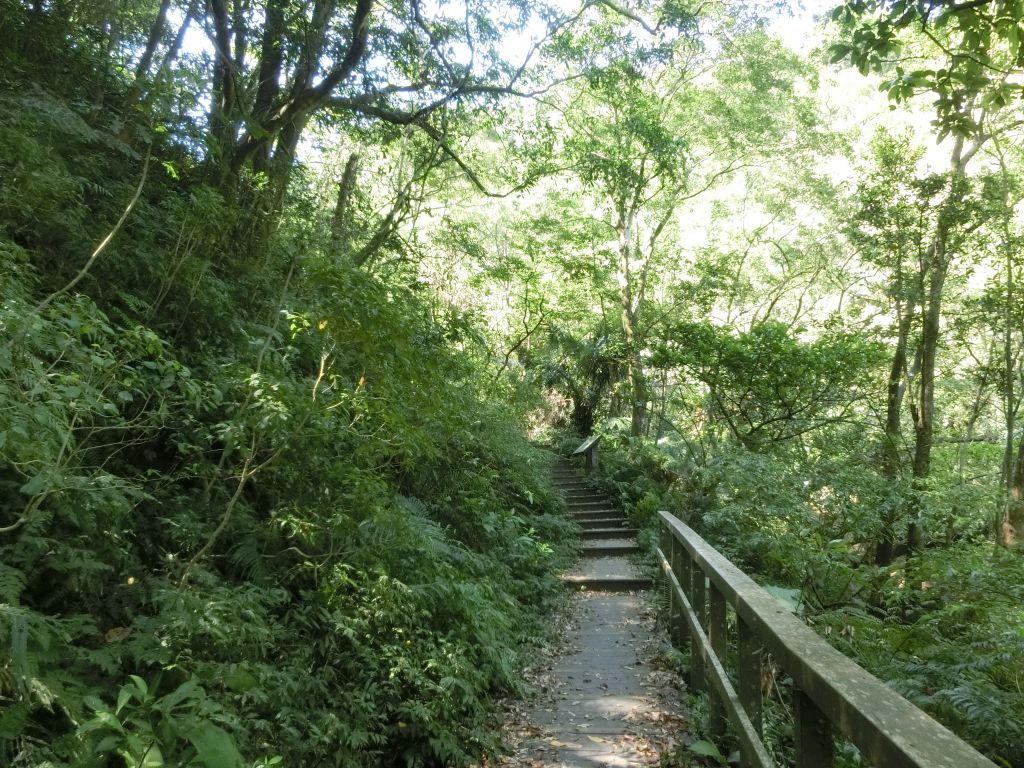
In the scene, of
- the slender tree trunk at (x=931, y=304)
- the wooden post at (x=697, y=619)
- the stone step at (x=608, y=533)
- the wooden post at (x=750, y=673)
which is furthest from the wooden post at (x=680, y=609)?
the slender tree trunk at (x=931, y=304)

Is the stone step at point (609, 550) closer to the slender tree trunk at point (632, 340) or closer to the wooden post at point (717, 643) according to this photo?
the slender tree trunk at point (632, 340)

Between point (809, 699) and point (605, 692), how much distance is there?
11.4 feet

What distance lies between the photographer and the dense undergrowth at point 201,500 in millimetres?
2809

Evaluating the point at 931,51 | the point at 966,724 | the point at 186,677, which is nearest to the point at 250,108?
the point at 186,677

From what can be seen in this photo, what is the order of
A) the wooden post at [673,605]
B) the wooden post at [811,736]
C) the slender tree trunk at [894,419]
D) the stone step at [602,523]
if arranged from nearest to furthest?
the wooden post at [811,736]
the wooden post at [673,605]
the slender tree trunk at [894,419]
the stone step at [602,523]

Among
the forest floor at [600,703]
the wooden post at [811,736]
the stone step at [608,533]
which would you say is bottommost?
the forest floor at [600,703]

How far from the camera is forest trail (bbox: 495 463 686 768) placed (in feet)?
12.9

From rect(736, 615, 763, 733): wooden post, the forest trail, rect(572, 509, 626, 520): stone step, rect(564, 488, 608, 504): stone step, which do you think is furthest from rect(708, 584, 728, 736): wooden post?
rect(564, 488, 608, 504): stone step

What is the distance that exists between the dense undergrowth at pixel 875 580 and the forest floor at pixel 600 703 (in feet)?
2.55

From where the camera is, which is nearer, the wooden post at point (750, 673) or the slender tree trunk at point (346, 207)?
the wooden post at point (750, 673)

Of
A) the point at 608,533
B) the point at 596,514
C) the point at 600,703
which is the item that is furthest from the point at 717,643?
the point at 596,514

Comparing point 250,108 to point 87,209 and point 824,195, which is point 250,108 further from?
point 824,195

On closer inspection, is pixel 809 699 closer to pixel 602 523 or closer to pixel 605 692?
pixel 605 692

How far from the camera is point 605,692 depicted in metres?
4.96
